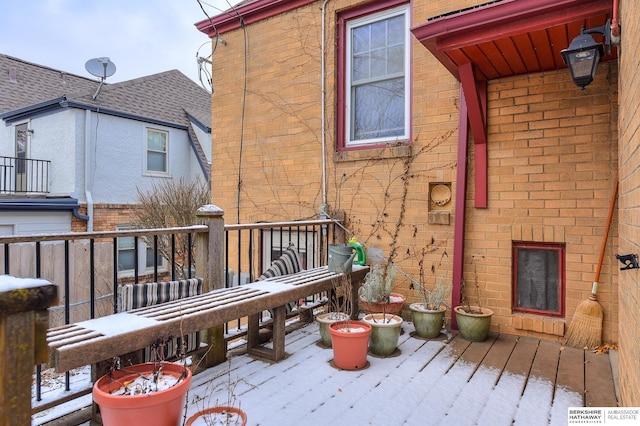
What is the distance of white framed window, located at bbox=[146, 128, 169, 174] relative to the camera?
1161 centimetres

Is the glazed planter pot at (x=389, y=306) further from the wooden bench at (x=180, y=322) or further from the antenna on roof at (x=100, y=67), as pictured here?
the antenna on roof at (x=100, y=67)

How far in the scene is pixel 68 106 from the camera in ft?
31.8

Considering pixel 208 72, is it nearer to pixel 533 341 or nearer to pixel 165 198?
pixel 165 198

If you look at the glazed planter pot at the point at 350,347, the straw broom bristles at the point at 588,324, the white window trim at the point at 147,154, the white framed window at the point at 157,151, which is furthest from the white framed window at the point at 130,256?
the straw broom bristles at the point at 588,324

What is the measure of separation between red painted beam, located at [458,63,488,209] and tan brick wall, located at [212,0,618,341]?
8 centimetres

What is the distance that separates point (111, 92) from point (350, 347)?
37.3 ft

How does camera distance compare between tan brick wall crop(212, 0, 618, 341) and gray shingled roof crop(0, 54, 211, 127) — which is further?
gray shingled roof crop(0, 54, 211, 127)

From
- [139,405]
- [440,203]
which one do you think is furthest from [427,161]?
[139,405]

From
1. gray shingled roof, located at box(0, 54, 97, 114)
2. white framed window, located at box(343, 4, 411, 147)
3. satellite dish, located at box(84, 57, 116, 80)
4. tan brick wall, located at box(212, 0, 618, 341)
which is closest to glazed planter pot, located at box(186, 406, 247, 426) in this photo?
tan brick wall, located at box(212, 0, 618, 341)

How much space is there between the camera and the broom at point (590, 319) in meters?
3.30

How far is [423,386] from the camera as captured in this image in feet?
8.89

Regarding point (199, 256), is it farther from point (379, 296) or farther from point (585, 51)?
point (585, 51)

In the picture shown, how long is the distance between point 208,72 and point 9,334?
5668mm
